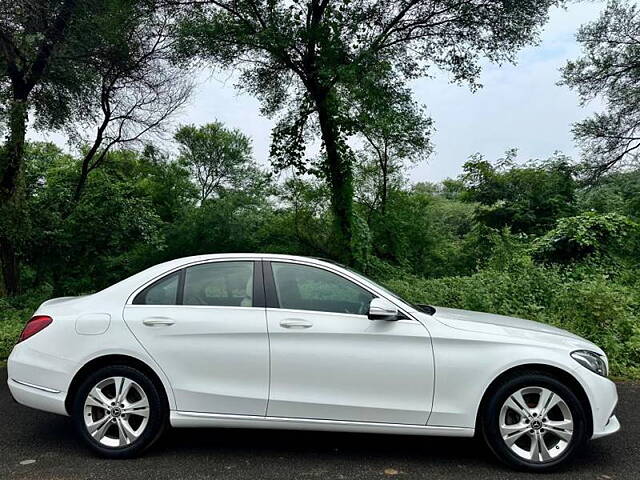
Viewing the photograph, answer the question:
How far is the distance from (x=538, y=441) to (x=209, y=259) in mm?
2859

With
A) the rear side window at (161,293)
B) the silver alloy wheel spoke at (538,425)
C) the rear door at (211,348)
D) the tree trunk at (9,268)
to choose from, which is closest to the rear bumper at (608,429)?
the silver alloy wheel spoke at (538,425)

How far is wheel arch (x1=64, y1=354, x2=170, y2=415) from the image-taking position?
377 cm

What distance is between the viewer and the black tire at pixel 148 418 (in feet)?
12.1

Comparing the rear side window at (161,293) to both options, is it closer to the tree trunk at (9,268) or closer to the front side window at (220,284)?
the front side window at (220,284)

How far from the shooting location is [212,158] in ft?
137

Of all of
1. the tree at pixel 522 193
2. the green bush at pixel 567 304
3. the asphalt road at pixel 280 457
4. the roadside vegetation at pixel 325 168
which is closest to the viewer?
the asphalt road at pixel 280 457

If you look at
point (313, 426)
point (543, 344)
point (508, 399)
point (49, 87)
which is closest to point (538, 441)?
point (508, 399)

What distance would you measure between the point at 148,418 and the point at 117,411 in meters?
0.24

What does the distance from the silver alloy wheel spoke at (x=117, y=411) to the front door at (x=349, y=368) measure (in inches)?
39.6

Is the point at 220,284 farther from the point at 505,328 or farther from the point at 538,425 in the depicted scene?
the point at 538,425

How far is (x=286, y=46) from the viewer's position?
11.0 metres

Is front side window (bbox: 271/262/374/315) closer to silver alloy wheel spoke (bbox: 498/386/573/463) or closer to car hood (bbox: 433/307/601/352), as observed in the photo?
car hood (bbox: 433/307/601/352)

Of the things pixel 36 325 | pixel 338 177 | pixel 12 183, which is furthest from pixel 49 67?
pixel 36 325

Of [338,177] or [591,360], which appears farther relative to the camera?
[338,177]
